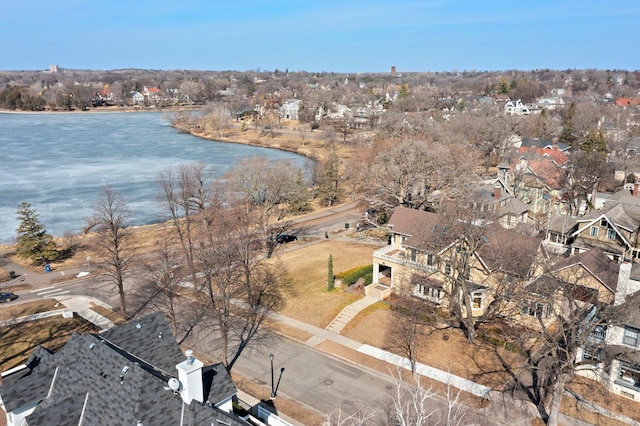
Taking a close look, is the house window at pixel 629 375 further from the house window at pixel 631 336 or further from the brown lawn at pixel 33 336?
the brown lawn at pixel 33 336

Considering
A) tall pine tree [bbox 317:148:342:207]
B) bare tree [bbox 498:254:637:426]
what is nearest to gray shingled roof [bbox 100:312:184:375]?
bare tree [bbox 498:254:637:426]

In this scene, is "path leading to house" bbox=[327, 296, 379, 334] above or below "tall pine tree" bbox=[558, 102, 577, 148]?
below

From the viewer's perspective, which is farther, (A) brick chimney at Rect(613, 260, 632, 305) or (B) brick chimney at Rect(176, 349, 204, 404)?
(A) brick chimney at Rect(613, 260, 632, 305)

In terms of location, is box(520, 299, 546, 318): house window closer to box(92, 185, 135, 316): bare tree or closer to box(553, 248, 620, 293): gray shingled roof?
box(553, 248, 620, 293): gray shingled roof

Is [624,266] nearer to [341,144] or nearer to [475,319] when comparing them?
[475,319]

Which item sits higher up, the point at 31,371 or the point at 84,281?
the point at 31,371

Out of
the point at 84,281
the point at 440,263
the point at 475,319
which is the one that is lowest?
the point at 84,281

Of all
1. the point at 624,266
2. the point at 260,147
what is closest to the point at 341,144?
the point at 260,147

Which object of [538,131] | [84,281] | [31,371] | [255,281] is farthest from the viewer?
[538,131]
